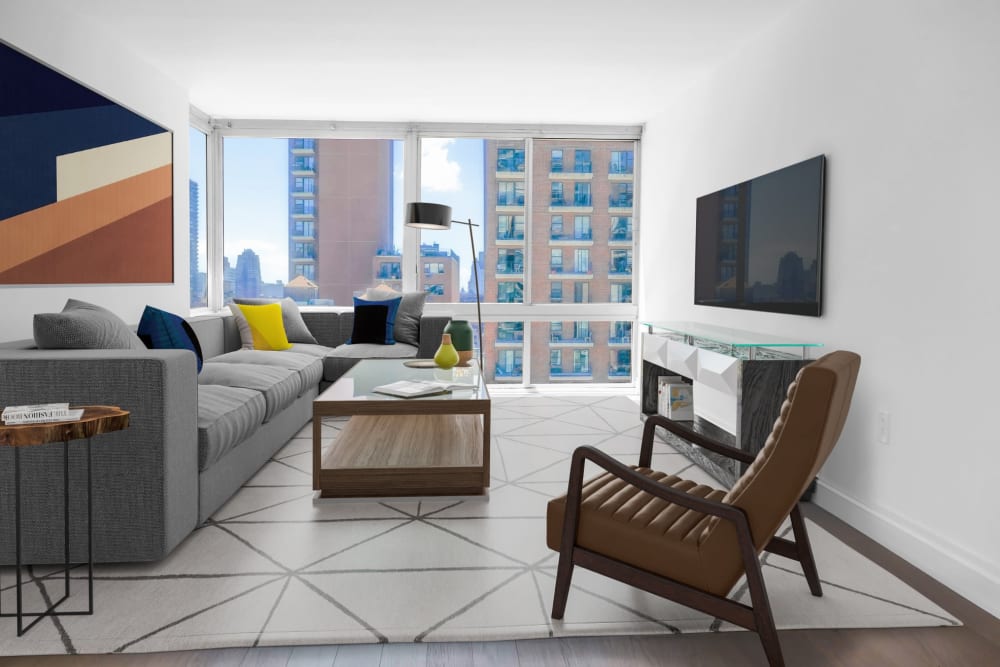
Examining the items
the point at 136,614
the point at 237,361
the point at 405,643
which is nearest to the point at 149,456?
the point at 136,614

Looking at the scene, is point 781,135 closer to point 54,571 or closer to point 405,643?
point 405,643

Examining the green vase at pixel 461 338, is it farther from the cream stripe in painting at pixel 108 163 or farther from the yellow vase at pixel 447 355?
the cream stripe in painting at pixel 108 163

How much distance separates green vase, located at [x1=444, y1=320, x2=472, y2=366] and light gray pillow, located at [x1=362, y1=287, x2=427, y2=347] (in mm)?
1324

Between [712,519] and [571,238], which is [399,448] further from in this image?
[571,238]

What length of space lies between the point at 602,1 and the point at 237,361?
3077mm

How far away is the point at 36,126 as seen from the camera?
3.46 metres

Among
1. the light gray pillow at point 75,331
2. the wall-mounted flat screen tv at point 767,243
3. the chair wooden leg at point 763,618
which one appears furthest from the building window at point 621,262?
the chair wooden leg at point 763,618

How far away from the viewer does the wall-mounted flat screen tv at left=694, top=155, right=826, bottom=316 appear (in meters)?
3.26

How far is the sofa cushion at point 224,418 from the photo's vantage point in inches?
102

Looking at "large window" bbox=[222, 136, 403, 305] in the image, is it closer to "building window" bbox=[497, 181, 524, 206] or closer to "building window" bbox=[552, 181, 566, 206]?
"building window" bbox=[497, 181, 524, 206]

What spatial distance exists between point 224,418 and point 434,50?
2.86 m

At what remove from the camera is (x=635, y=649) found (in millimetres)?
1837

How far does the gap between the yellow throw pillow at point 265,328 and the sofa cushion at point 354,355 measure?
17.2 inches

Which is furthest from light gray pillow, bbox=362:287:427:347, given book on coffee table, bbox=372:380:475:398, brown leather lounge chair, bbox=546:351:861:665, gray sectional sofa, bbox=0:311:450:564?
brown leather lounge chair, bbox=546:351:861:665
